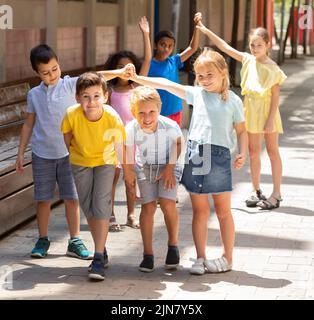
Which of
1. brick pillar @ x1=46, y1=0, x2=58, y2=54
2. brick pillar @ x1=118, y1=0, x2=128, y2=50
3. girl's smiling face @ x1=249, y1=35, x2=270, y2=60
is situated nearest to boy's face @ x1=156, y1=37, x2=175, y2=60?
girl's smiling face @ x1=249, y1=35, x2=270, y2=60

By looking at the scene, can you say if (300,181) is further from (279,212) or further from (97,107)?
(97,107)

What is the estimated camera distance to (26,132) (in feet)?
22.9

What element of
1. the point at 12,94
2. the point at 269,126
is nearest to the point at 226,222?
the point at 269,126

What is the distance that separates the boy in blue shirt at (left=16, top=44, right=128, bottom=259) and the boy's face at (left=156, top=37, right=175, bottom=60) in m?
1.86

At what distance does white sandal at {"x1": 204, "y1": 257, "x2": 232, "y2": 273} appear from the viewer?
657 centimetres

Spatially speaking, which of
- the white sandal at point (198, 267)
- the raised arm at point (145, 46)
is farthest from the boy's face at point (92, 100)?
the raised arm at point (145, 46)

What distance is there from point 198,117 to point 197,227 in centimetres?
78

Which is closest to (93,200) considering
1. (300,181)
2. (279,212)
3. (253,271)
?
(253,271)

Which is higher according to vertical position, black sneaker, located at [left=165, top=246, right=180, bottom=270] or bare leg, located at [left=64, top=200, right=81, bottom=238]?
bare leg, located at [left=64, top=200, right=81, bottom=238]

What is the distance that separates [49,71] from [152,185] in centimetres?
117

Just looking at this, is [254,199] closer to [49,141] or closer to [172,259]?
[172,259]

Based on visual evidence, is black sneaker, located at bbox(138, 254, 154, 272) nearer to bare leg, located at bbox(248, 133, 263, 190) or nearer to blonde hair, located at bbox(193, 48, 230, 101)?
blonde hair, located at bbox(193, 48, 230, 101)

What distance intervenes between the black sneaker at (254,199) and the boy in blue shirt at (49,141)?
2416 millimetres
